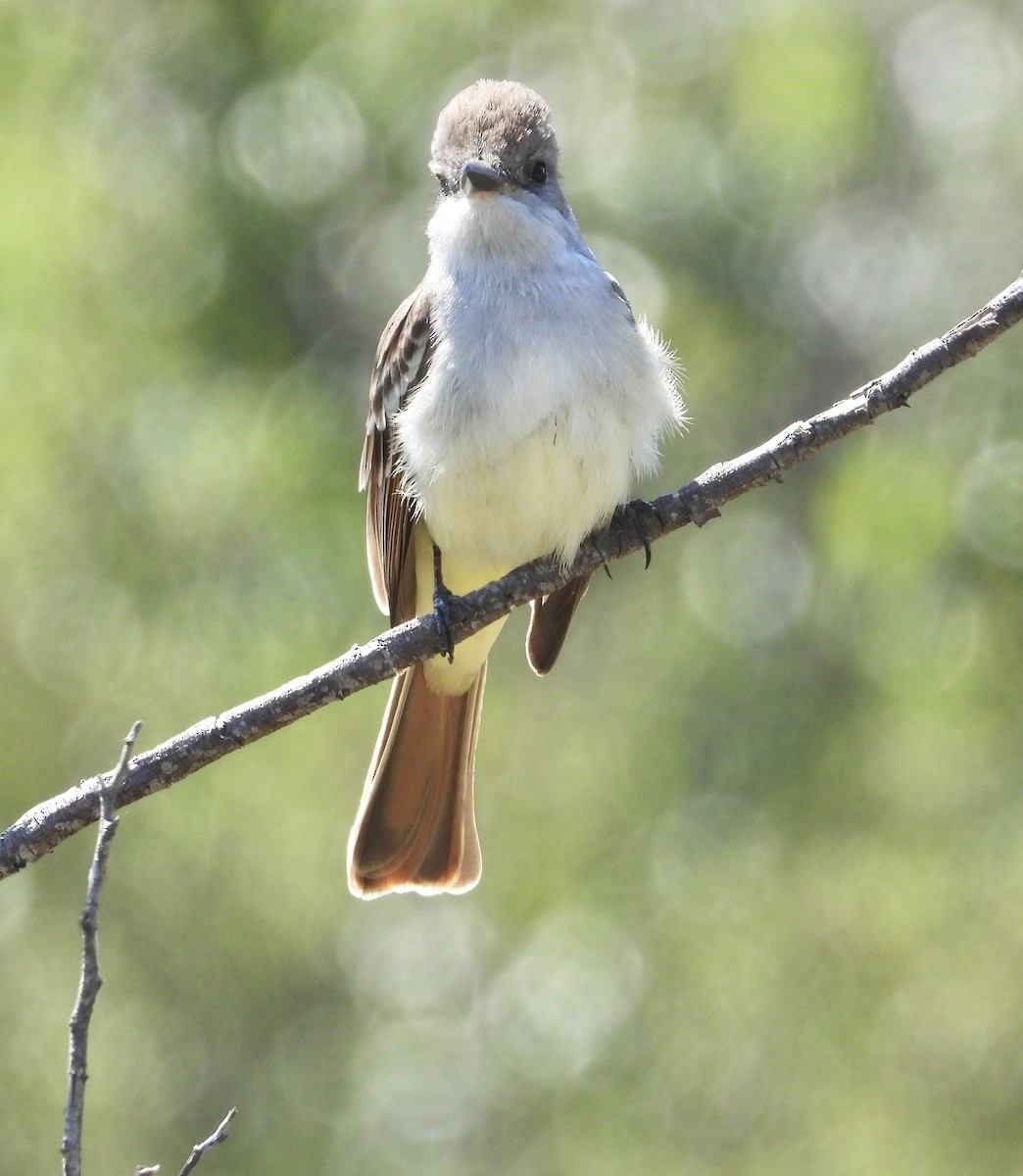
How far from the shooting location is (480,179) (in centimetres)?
402

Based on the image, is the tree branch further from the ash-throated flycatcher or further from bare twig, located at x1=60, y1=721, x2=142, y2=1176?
bare twig, located at x1=60, y1=721, x2=142, y2=1176

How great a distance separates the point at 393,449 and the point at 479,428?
379mm

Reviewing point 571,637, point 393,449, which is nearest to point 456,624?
point 393,449

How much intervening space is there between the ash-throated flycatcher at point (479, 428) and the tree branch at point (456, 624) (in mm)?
358

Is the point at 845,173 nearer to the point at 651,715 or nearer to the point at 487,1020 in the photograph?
the point at 651,715

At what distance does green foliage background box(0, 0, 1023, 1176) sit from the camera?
6.23m

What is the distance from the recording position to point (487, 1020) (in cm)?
704

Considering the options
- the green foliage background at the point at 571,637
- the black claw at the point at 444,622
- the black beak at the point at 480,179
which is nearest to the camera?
the black claw at the point at 444,622

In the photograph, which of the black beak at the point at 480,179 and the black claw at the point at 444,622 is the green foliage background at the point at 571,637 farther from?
the black claw at the point at 444,622

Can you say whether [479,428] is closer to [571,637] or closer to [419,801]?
[419,801]

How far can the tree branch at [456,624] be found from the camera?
9.47 feet

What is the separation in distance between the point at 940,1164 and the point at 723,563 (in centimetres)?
264

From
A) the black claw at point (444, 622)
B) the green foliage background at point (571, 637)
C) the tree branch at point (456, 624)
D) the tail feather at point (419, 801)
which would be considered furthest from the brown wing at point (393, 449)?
the green foliage background at point (571, 637)

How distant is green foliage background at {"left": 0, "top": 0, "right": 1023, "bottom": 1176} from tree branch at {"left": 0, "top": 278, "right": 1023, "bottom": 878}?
306 cm
